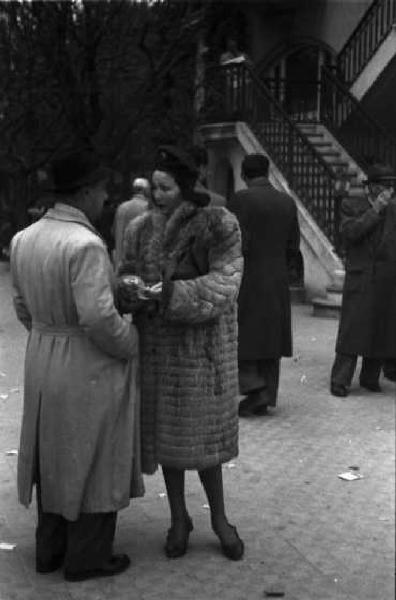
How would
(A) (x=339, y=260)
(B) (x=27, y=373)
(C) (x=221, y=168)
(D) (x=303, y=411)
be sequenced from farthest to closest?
1. (C) (x=221, y=168)
2. (A) (x=339, y=260)
3. (D) (x=303, y=411)
4. (B) (x=27, y=373)

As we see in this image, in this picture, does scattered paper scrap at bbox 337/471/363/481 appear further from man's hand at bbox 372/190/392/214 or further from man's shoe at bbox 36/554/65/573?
man's hand at bbox 372/190/392/214

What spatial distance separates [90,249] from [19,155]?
1793 centimetres

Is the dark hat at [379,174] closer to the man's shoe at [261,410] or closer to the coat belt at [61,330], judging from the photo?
the man's shoe at [261,410]

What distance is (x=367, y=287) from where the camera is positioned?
8.23 m

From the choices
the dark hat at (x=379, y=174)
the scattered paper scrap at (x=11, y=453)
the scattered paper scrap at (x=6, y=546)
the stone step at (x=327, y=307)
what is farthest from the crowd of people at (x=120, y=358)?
the stone step at (x=327, y=307)

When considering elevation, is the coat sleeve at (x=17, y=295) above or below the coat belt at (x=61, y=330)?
above

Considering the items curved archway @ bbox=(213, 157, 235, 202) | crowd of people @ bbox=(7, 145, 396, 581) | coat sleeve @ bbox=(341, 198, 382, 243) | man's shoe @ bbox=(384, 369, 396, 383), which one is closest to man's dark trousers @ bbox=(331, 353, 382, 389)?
man's shoe @ bbox=(384, 369, 396, 383)

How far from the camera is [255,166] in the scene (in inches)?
292

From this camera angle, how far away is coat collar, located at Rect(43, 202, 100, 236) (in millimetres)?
4238

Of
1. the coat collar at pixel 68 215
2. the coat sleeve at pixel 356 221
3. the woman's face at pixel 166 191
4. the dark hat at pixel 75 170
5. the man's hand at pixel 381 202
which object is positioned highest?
the dark hat at pixel 75 170

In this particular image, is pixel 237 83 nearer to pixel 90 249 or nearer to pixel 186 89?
pixel 186 89

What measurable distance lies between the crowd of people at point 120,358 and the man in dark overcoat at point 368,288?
3659mm

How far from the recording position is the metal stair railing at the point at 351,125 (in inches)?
665

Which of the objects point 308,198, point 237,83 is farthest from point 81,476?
point 237,83
